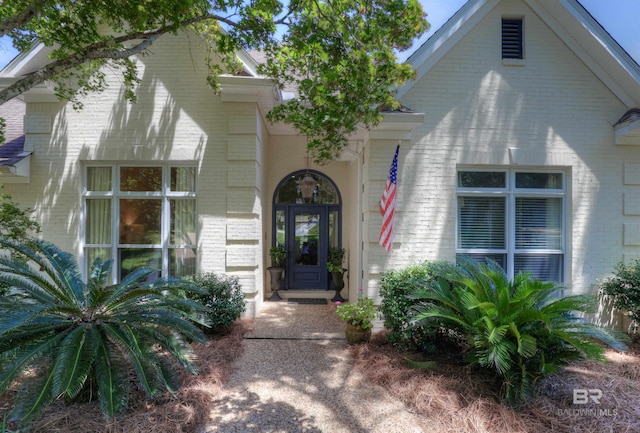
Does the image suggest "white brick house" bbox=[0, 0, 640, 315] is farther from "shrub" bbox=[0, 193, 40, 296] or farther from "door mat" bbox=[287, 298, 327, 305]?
"door mat" bbox=[287, 298, 327, 305]

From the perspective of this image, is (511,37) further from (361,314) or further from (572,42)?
(361,314)

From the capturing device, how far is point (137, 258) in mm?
6590

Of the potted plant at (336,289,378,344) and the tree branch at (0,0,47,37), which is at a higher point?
the tree branch at (0,0,47,37)

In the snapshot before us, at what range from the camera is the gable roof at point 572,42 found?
5.93 m

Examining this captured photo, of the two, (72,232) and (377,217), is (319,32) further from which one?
(72,232)

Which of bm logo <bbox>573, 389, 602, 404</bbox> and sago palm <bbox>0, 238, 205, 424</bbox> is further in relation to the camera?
bm logo <bbox>573, 389, 602, 404</bbox>

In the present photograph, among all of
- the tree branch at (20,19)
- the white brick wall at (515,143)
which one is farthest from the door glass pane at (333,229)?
the tree branch at (20,19)

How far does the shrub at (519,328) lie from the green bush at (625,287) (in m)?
2.45

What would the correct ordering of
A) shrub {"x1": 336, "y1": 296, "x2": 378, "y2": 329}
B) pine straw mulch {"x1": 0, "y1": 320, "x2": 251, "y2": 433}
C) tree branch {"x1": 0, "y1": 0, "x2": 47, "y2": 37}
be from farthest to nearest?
1. shrub {"x1": 336, "y1": 296, "x2": 378, "y2": 329}
2. tree branch {"x1": 0, "y1": 0, "x2": 47, "y2": 37}
3. pine straw mulch {"x1": 0, "y1": 320, "x2": 251, "y2": 433}

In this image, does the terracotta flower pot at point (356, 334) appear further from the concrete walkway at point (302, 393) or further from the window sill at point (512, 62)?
the window sill at point (512, 62)

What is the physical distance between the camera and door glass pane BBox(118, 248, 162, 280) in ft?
21.6

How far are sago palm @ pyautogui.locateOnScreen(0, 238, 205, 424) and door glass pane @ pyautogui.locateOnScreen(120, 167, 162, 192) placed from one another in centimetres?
264

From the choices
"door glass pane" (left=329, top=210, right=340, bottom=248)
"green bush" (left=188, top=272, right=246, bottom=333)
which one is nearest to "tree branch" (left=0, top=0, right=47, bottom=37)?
"green bush" (left=188, top=272, right=246, bottom=333)

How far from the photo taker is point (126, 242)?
6602 mm
